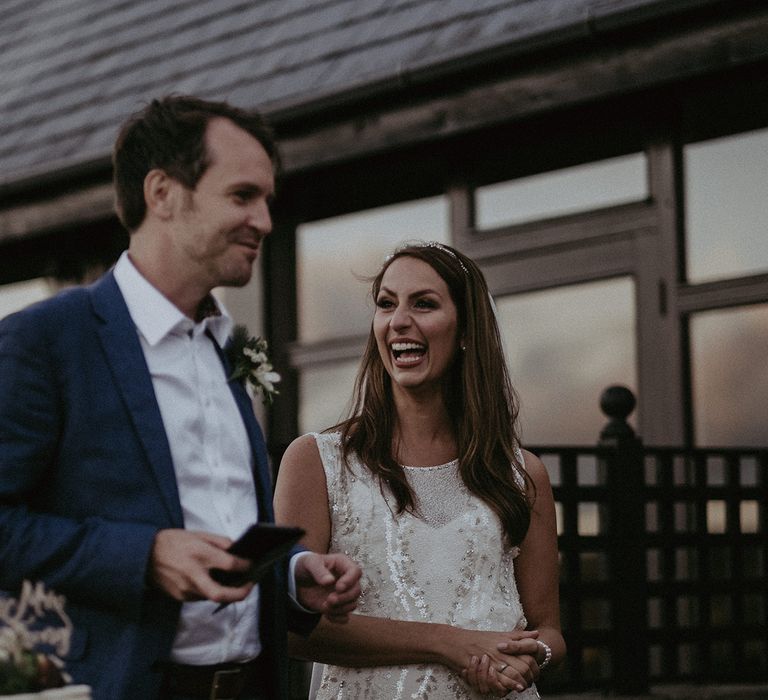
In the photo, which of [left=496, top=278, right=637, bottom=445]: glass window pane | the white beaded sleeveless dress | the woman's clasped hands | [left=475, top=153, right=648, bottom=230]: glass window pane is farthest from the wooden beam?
the woman's clasped hands

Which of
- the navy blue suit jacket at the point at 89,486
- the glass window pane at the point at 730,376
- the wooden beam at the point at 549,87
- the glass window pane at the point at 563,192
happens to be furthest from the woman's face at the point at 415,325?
the glass window pane at the point at 563,192

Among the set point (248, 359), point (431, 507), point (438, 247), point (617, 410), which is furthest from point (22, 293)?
point (248, 359)

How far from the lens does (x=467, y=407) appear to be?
4074 mm

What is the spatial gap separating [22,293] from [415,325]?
6920 mm

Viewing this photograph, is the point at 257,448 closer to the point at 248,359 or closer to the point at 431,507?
the point at 248,359

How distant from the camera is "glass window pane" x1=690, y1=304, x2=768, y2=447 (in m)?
6.87

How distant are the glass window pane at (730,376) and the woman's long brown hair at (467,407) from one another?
2970 millimetres

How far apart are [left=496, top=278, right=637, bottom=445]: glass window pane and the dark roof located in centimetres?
133

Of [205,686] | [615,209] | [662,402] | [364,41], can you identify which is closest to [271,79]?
[364,41]

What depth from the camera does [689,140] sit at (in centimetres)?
711

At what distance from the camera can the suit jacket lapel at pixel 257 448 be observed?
113 inches

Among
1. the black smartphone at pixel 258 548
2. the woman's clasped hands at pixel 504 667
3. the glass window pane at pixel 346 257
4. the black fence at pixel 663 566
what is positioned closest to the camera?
the black smartphone at pixel 258 548

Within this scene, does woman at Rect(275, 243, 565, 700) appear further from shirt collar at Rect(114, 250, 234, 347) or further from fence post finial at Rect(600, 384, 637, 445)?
fence post finial at Rect(600, 384, 637, 445)

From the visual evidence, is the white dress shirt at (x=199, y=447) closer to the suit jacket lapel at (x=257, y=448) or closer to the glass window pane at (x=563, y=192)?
the suit jacket lapel at (x=257, y=448)
